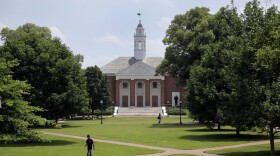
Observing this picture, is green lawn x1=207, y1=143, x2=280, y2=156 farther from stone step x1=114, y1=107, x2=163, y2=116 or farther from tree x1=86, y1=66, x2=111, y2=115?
stone step x1=114, y1=107, x2=163, y2=116

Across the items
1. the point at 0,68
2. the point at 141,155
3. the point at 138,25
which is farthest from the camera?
the point at 138,25

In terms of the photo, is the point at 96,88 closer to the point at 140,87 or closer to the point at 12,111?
the point at 140,87

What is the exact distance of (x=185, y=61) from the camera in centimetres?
5569

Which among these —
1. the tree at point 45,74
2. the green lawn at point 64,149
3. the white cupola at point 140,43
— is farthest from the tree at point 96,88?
the green lawn at point 64,149

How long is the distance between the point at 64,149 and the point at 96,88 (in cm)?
4931

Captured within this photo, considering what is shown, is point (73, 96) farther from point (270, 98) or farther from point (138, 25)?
point (138, 25)

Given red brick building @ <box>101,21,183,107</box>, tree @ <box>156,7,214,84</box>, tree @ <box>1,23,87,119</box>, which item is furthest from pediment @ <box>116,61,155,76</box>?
tree @ <box>1,23,87,119</box>

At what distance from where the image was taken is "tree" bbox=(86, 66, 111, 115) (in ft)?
253

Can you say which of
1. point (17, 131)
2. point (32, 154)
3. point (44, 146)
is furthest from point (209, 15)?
point (17, 131)

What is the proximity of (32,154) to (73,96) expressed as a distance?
8.57 meters

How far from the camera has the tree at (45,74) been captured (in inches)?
1275

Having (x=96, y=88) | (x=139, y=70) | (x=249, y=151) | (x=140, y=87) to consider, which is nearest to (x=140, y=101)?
(x=140, y=87)

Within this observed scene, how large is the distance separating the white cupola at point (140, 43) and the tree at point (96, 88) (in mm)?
32376

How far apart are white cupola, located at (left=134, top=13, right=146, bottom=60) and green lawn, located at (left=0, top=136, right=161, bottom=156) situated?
79.6 meters
